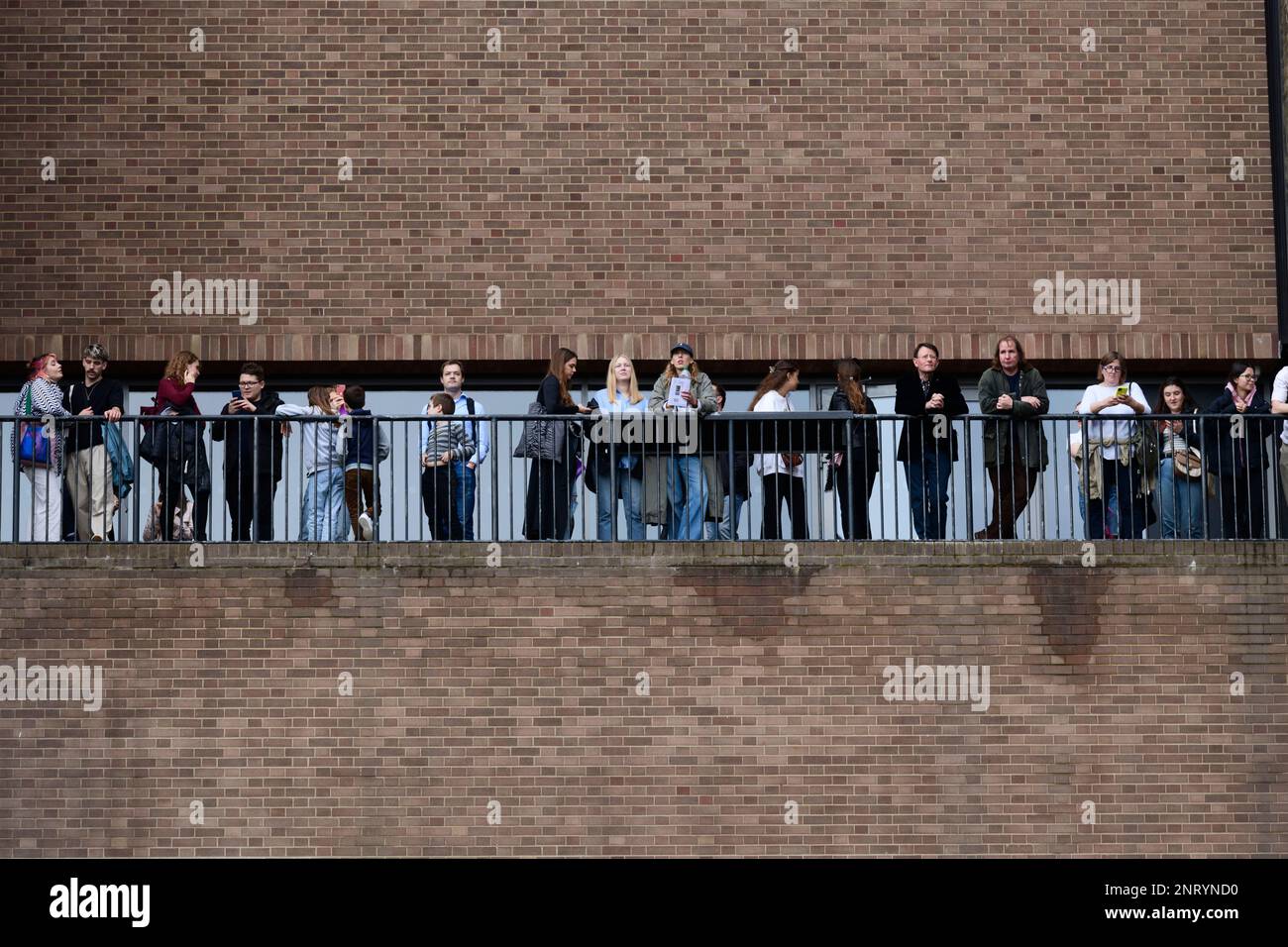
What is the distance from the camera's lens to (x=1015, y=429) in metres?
15.5

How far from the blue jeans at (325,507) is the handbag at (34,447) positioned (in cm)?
183

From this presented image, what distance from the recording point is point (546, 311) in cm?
1780

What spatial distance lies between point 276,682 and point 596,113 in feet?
19.4

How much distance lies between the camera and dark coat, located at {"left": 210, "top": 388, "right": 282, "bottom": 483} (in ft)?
50.1

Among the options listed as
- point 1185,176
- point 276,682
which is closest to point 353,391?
point 276,682

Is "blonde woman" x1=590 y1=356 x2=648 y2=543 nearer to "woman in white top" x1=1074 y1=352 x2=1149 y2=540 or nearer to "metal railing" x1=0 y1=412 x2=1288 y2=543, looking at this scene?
"metal railing" x1=0 y1=412 x2=1288 y2=543

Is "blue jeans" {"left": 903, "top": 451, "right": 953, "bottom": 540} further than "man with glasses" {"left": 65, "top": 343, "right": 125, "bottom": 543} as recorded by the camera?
Yes

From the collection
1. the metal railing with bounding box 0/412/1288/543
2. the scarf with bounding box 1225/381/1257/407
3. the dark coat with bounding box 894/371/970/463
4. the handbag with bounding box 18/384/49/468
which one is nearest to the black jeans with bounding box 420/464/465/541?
the metal railing with bounding box 0/412/1288/543

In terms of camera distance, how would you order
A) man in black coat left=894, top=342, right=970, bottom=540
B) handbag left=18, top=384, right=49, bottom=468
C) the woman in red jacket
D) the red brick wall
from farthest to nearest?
the red brick wall
man in black coat left=894, top=342, right=970, bottom=540
handbag left=18, top=384, right=49, bottom=468
the woman in red jacket

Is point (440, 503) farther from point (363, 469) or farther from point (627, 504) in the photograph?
point (627, 504)

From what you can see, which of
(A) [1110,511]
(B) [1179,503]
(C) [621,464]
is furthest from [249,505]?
(B) [1179,503]

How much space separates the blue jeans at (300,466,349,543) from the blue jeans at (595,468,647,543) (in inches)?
71.2

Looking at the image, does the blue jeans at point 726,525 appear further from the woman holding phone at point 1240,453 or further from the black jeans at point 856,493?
the woman holding phone at point 1240,453

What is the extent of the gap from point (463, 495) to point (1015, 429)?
397cm
